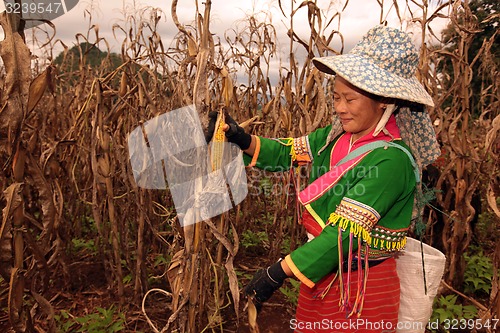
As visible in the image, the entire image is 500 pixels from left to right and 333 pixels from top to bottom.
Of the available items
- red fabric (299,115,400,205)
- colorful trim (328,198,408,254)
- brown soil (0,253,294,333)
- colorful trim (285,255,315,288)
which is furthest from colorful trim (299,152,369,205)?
brown soil (0,253,294,333)

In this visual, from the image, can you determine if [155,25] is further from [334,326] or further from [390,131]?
[334,326]

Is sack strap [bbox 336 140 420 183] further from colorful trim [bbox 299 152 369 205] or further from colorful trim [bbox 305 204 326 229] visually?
colorful trim [bbox 305 204 326 229]

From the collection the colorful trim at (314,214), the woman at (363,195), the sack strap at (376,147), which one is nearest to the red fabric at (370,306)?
the woman at (363,195)

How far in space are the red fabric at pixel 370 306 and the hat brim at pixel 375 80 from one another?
50 cm

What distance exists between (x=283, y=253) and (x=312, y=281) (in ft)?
5.51

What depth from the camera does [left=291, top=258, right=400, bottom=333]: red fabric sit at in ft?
3.98

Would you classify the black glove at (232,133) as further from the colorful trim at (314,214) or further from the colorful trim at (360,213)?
the colorful trim at (360,213)

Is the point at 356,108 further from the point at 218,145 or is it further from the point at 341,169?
the point at 218,145

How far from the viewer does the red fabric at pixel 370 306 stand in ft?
3.98

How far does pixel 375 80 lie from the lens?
3.56ft

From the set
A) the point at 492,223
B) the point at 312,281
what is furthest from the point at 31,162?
the point at 492,223

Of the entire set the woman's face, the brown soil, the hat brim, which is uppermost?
the hat brim

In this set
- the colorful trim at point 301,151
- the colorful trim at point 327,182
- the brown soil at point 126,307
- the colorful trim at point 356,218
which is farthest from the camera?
the brown soil at point 126,307

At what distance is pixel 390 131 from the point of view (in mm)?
1196
